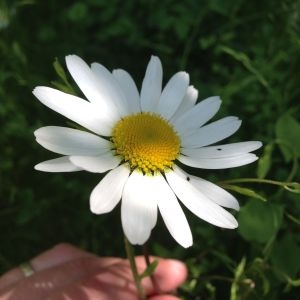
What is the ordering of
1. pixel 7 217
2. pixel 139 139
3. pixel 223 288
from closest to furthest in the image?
pixel 139 139, pixel 223 288, pixel 7 217

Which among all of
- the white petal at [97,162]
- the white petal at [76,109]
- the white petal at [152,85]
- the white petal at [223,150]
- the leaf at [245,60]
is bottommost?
the white petal at [97,162]

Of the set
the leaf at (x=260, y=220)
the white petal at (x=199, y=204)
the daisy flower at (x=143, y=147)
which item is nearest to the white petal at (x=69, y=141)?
the daisy flower at (x=143, y=147)

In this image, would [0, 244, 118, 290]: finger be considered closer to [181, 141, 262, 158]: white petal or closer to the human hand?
the human hand

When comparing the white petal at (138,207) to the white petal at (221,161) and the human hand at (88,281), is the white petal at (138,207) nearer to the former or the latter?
the white petal at (221,161)

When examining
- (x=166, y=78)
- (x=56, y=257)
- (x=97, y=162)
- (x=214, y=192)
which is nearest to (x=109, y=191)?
(x=97, y=162)

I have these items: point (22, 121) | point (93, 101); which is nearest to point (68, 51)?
point (22, 121)

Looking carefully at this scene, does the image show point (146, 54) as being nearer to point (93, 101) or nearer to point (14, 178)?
point (14, 178)
